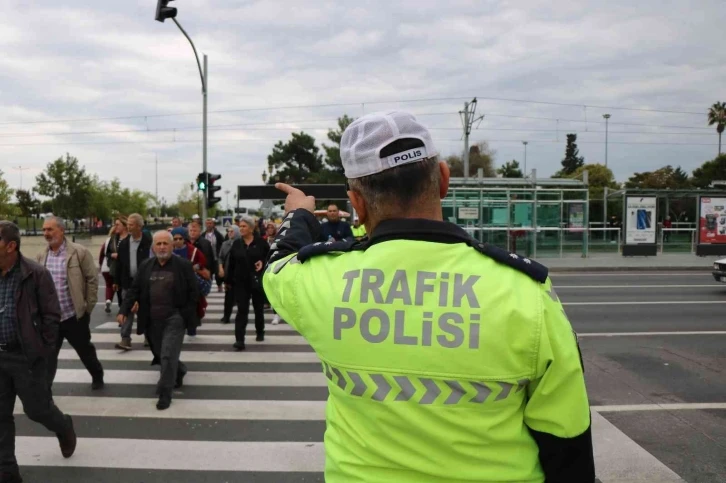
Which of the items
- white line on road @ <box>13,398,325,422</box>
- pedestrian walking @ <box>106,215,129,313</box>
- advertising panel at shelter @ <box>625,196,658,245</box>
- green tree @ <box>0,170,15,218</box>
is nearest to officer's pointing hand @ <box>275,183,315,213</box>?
white line on road @ <box>13,398,325,422</box>

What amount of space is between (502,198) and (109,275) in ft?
51.4

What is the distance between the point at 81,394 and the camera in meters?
6.30

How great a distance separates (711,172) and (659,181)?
407 centimetres

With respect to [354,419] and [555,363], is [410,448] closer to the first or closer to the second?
[354,419]

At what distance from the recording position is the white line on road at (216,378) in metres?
6.70

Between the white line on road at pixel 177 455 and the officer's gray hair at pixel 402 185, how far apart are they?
3.39 m

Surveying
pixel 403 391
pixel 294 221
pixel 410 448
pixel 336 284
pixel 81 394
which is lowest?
pixel 81 394

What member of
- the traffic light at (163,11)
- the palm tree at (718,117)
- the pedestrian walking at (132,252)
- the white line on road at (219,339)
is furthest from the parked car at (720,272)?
the palm tree at (718,117)

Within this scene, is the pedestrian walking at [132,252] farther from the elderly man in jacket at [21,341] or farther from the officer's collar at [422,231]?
the officer's collar at [422,231]

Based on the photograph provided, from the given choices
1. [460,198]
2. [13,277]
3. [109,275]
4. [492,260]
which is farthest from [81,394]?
[460,198]

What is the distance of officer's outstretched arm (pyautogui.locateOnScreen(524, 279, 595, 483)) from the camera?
1.38 meters

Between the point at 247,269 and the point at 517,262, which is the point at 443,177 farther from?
the point at 247,269

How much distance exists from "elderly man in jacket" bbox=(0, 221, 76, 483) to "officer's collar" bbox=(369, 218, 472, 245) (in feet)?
12.1

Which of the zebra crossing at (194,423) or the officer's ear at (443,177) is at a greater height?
the officer's ear at (443,177)
